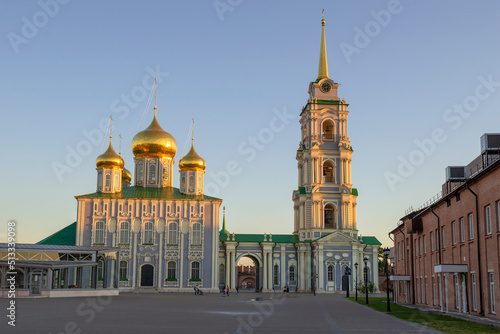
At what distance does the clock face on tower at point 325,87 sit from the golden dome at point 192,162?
17.3 meters

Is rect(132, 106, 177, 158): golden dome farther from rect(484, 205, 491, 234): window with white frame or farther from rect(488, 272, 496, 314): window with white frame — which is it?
rect(488, 272, 496, 314): window with white frame

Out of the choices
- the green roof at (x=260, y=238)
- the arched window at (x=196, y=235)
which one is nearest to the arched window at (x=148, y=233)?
the arched window at (x=196, y=235)

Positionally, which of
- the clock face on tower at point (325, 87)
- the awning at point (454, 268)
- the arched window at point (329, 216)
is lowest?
the awning at point (454, 268)

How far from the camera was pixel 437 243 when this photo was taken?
3344 cm

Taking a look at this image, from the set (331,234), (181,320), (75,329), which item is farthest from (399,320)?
(331,234)

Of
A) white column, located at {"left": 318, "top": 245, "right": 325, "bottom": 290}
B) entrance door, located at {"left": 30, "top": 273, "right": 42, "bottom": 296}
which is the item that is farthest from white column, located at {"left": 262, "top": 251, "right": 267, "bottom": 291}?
entrance door, located at {"left": 30, "top": 273, "right": 42, "bottom": 296}

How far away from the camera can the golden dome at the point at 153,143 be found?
74375 mm

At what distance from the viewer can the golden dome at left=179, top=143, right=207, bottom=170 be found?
236 feet

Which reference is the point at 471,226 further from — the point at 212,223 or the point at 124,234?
the point at 124,234

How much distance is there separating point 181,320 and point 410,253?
2332cm

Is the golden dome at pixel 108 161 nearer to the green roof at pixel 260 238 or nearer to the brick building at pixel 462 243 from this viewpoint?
the green roof at pixel 260 238

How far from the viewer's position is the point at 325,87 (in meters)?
74.6

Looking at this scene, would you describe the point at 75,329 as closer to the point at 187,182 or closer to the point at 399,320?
the point at 399,320

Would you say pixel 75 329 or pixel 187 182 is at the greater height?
pixel 187 182
